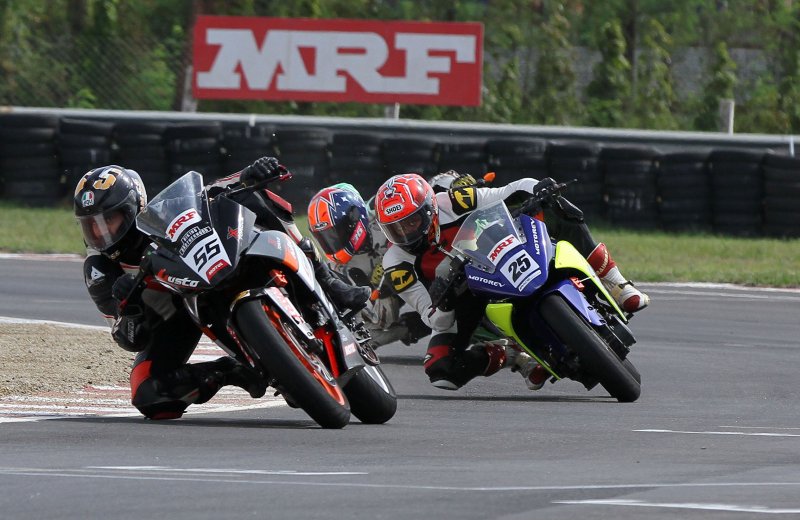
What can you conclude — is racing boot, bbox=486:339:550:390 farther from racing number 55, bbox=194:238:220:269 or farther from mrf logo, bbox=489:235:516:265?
racing number 55, bbox=194:238:220:269

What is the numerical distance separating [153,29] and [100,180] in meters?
20.0

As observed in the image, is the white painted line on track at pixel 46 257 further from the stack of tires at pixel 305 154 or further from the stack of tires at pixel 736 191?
the stack of tires at pixel 736 191

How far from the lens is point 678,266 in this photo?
17.7 m

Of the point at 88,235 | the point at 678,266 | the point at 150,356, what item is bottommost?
the point at 678,266

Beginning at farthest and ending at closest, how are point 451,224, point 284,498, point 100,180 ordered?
point 451,224
point 100,180
point 284,498

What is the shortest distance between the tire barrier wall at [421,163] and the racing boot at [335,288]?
463 inches

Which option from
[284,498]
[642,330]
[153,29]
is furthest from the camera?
[153,29]

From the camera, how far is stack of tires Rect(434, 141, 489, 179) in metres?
20.0

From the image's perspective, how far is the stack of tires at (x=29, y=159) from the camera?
20766 millimetres

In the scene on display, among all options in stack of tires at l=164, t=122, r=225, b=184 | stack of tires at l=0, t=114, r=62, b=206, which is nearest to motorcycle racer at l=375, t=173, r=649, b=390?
stack of tires at l=164, t=122, r=225, b=184

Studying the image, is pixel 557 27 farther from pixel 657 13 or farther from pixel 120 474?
pixel 120 474

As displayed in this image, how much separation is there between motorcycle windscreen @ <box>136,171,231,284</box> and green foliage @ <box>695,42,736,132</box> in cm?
1956

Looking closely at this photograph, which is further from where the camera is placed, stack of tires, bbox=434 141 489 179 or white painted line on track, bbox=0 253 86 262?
stack of tires, bbox=434 141 489 179

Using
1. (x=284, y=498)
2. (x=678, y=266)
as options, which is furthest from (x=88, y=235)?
(x=678, y=266)
